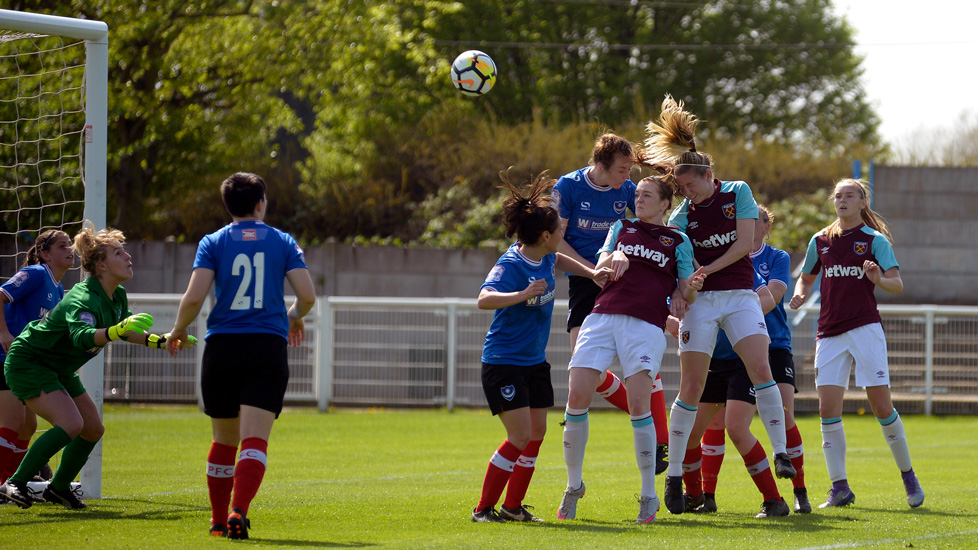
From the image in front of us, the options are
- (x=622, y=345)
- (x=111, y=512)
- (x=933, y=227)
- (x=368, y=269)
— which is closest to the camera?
(x=622, y=345)

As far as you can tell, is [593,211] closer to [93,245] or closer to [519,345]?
[519,345]

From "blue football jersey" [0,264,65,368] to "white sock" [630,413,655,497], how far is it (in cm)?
429

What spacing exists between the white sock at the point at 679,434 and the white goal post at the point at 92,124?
3.82 metres

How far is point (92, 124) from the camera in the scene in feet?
24.5

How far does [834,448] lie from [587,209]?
2.26 meters

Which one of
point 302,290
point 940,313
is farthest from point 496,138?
point 302,290

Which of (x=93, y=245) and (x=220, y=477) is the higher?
(x=93, y=245)

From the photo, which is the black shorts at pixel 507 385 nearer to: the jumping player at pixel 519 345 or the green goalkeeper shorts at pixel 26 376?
the jumping player at pixel 519 345

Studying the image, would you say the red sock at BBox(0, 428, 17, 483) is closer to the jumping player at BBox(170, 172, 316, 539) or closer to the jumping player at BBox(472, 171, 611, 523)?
the jumping player at BBox(170, 172, 316, 539)

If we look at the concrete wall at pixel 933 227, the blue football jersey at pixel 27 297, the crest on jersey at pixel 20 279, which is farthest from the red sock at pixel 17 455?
the concrete wall at pixel 933 227

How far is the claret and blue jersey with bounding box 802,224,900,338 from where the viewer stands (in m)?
7.00

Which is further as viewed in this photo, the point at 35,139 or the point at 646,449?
the point at 35,139

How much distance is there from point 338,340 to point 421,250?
270 cm

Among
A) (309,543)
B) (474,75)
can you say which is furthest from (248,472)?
(474,75)
